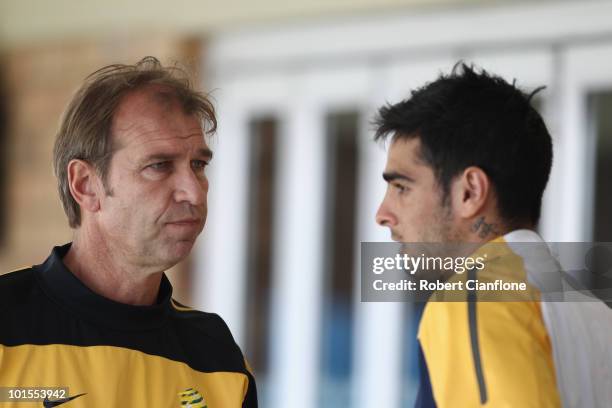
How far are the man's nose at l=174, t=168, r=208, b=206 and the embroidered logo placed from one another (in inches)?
13.5

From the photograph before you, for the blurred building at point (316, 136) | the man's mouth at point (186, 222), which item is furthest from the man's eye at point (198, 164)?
the blurred building at point (316, 136)

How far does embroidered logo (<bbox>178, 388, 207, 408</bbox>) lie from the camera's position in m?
1.53

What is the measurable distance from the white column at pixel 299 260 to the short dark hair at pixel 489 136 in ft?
8.57

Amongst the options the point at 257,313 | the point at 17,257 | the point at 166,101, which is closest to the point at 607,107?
the point at 257,313

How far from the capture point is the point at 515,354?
1.24 m

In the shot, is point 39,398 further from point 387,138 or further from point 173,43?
point 173,43

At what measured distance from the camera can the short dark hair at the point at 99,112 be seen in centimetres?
160

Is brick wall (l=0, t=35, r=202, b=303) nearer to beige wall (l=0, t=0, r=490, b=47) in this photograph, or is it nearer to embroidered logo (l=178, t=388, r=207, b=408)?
beige wall (l=0, t=0, r=490, b=47)

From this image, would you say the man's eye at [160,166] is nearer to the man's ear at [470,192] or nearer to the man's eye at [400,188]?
the man's eye at [400,188]

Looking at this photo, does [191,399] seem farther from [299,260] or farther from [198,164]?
[299,260]

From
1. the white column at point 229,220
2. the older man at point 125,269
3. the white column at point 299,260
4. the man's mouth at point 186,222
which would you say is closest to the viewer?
the older man at point 125,269

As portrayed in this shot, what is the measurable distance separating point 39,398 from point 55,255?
0.92 feet

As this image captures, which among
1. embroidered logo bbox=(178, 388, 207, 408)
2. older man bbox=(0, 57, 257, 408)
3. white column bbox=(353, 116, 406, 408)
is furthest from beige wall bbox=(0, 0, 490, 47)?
embroidered logo bbox=(178, 388, 207, 408)

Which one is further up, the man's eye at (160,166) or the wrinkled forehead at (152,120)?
the wrinkled forehead at (152,120)
